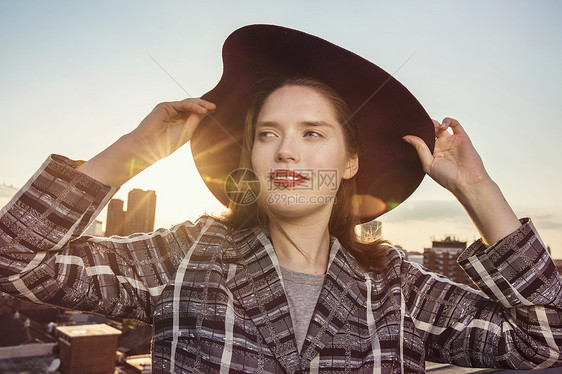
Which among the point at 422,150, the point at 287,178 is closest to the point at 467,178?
the point at 422,150

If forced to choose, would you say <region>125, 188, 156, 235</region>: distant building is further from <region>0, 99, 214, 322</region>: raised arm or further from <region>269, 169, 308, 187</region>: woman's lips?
<region>269, 169, 308, 187</region>: woman's lips

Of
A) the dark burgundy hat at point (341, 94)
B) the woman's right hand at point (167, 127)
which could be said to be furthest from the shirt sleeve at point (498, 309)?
the woman's right hand at point (167, 127)

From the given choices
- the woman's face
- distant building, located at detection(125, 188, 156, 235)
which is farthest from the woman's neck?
distant building, located at detection(125, 188, 156, 235)

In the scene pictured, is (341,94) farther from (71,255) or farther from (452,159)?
(71,255)

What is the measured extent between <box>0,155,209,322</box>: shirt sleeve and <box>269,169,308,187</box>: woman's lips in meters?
0.57

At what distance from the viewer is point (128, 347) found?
116 ft

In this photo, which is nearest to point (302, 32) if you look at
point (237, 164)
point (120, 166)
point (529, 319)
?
point (237, 164)

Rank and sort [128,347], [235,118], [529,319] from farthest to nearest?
[128,347], [235,118], [529,319]

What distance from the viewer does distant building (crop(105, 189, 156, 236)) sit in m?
27.1

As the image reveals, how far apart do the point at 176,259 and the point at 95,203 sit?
0.42m

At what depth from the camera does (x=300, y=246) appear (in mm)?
2076

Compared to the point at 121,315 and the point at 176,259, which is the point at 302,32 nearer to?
the point at 176,259

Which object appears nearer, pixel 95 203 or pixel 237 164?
pixel 95 203

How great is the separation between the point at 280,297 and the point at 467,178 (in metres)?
1.08
